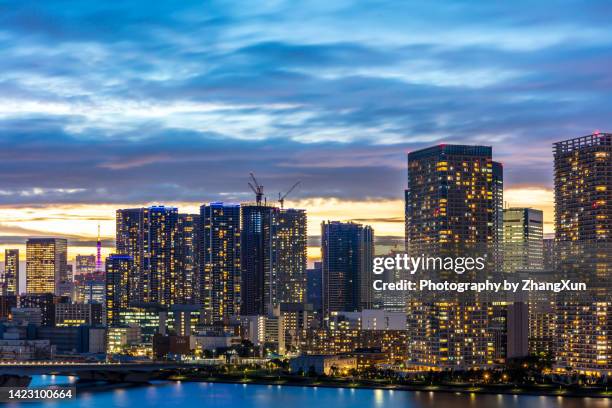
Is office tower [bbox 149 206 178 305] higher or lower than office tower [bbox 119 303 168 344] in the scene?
higher

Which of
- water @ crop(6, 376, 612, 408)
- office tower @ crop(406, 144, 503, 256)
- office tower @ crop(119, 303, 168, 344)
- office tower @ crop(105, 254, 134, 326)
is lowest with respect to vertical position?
water @ crop(6, 376, 612, 408)

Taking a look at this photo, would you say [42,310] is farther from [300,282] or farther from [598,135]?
[598,135]

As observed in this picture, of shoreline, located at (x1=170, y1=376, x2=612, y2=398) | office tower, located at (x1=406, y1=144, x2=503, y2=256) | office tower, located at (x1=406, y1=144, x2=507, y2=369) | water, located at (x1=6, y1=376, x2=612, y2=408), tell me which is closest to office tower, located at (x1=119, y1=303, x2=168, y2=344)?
office tower, located at (x1=406, y1=144, x2=507, y2=369)

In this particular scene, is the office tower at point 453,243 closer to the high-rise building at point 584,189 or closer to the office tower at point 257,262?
the high-rise building at point 584,189

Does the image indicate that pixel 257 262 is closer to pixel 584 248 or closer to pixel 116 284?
pixel 116 284

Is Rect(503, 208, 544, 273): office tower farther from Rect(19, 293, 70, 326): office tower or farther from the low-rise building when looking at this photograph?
Rect(19, 293, 70, 326): office tower

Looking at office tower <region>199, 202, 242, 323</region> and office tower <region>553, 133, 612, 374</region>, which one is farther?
office tower <region>199, 202, 242, 323</region>
